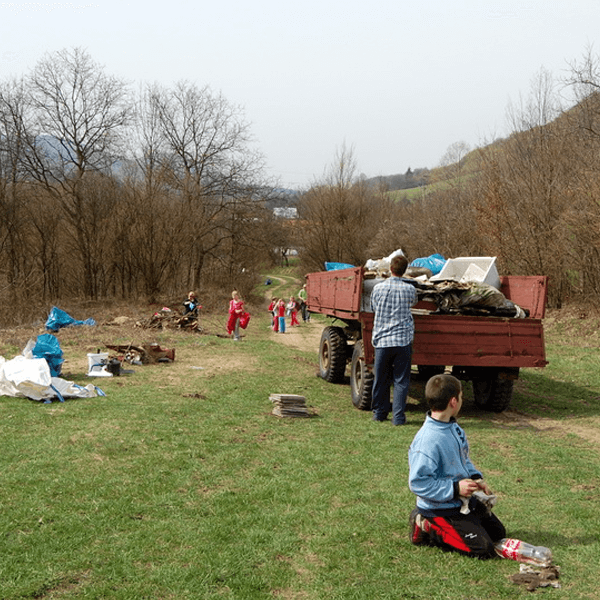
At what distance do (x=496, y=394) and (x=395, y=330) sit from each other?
249 cm

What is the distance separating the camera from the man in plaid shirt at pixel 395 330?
8.22m

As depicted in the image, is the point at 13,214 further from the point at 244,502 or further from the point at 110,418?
the point at 244,502

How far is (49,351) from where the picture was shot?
33.2ft

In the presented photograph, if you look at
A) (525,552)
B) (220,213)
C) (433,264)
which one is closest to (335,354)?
(433,264)

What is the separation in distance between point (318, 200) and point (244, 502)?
1838 inches

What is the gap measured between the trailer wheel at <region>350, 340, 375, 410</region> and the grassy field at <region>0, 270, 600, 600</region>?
13.4 inches

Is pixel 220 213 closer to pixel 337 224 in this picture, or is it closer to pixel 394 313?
pixel 337 224

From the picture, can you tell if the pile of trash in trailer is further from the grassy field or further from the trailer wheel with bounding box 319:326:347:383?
the trailer wheel with bounding box 319:326:347:383

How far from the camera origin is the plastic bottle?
4.05m

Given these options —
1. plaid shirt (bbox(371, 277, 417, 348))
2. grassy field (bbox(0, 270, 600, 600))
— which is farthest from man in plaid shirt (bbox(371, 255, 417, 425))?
grassy field (bbox(0, 270, 600, 600))

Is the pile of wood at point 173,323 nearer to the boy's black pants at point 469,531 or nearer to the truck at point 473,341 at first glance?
the truck at point 473,341

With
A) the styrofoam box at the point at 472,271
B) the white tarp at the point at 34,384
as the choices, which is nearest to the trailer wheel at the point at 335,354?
the styrofoam box at the point at 472,271

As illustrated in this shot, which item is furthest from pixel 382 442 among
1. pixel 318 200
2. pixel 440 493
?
pixel 318 200

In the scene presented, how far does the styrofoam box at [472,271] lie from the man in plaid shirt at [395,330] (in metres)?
1.80
